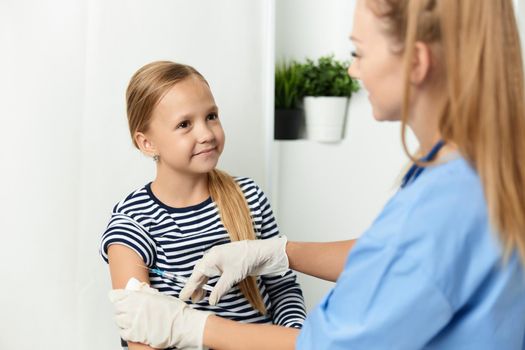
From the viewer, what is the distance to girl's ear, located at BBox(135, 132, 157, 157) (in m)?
1.50

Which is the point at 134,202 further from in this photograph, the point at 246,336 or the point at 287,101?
the point at 287,101

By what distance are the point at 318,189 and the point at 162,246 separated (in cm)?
97

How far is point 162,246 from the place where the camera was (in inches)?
57.2

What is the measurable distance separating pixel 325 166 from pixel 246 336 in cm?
122

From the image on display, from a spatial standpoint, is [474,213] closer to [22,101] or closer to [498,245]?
[498,245]

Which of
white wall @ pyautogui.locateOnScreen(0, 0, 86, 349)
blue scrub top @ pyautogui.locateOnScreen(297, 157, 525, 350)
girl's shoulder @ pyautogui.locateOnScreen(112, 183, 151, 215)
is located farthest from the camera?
white wall @ pyautogui.locateOnScreen(0, 0, 86, 349)

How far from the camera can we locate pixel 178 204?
1499mm

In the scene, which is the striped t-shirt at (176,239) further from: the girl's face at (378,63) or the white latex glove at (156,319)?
the girl's face at (378,63)

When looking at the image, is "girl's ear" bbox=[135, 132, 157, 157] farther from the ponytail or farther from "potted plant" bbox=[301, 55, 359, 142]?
"potted plant" bbox=[301, 55, 359, 142]

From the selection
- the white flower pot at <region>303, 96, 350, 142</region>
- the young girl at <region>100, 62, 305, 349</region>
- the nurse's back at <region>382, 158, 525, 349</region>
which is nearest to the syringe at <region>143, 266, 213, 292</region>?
A: the young girl at <region>100, 62, 305, 349</region>

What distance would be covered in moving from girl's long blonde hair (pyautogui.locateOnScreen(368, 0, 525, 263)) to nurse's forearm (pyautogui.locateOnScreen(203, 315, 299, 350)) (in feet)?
1.29

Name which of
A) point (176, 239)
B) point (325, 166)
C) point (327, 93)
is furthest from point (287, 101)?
point (176, 239)

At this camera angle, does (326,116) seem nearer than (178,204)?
No

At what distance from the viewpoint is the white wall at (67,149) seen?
64.1 inches
